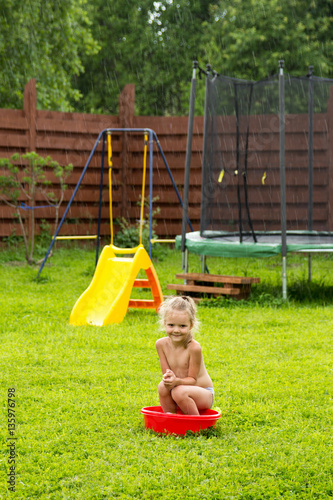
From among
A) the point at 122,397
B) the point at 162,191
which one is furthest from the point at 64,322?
the point at 162,191

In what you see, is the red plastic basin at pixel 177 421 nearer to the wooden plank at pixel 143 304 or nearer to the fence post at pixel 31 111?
the wooden plank at pixel 143 304

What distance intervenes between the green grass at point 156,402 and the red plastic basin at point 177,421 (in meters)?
0.05

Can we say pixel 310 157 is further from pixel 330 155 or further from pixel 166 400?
pixel 166 400

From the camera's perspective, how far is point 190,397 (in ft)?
9.83

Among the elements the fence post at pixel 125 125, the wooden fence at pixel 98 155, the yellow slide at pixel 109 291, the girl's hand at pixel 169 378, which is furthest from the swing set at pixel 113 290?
the fence post at pixel 125 125

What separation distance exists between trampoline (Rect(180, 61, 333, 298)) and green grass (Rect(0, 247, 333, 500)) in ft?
3.88

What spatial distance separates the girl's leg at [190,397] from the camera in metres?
2.98

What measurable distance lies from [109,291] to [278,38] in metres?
9.69

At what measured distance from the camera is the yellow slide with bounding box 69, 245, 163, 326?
5531mm

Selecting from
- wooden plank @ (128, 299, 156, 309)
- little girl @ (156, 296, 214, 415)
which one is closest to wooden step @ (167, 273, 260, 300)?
wooden plank @ (128, 299, 156, 309)

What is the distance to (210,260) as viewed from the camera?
31.1 ft

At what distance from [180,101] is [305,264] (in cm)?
1371

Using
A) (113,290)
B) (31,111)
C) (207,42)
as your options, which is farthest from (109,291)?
(207,42)

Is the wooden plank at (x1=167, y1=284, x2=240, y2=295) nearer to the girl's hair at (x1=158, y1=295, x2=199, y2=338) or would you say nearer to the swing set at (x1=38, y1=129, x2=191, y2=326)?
the swing set at (x1=38, y1=129, x2=191, y2=326)
